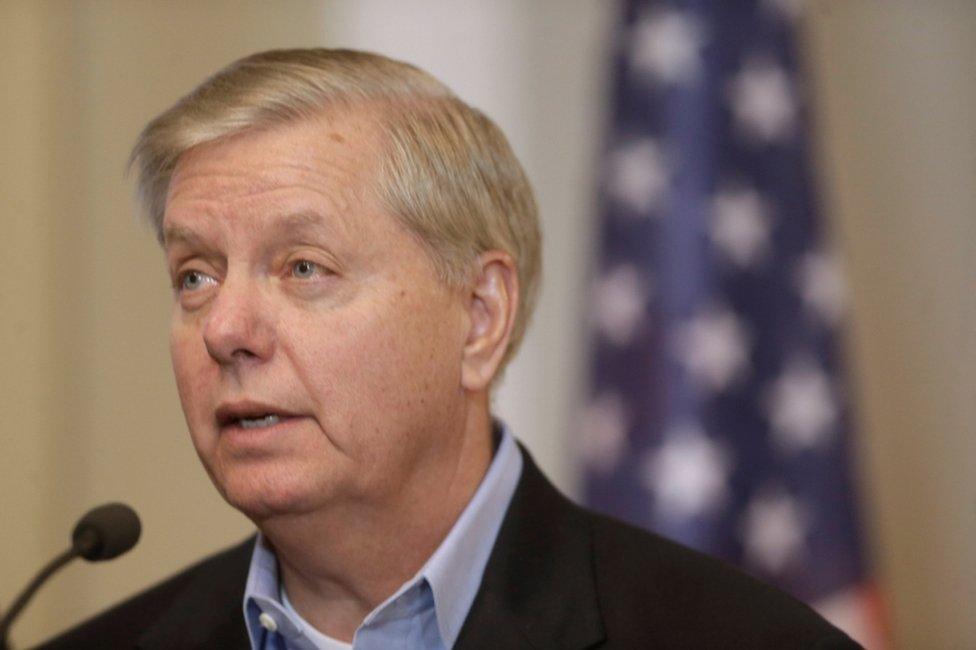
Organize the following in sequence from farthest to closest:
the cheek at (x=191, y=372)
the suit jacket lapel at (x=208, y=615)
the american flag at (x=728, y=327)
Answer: the american flag at (x=728, y=327) < the suit jacket lapel at (x=208, y=615) < the cheek at (x=191, y=372)

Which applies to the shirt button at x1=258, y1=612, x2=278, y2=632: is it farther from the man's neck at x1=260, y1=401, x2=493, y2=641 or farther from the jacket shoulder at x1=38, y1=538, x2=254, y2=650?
the jacket shoulder at x1=38, y1=538, x2=254, y2=650

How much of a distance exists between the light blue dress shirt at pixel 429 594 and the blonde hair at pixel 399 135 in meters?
0.41

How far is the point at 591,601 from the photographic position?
2.14 metres

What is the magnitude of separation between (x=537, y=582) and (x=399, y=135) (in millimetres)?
814

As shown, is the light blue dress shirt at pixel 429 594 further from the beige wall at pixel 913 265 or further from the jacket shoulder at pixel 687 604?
the beige wall at pixel 913 265

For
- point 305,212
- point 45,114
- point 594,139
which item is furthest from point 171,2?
point 305,212

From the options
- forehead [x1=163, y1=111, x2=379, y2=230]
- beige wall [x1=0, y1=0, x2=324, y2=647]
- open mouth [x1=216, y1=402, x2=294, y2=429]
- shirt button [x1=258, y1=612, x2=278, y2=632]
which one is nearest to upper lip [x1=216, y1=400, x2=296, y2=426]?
open mouth [x1=216, y1=402, x2=294, y2=429]

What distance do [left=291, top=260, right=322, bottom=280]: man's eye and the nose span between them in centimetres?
7

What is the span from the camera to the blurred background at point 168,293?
3.63 meters

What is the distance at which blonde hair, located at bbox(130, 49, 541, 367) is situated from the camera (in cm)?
213


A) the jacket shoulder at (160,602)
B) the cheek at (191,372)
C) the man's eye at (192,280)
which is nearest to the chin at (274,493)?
the cheek at (191,372)

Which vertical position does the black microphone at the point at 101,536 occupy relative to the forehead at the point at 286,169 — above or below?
below

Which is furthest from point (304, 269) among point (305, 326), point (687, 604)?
point (687, 604)

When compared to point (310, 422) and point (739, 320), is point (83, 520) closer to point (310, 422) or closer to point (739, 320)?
point (310, 422)
